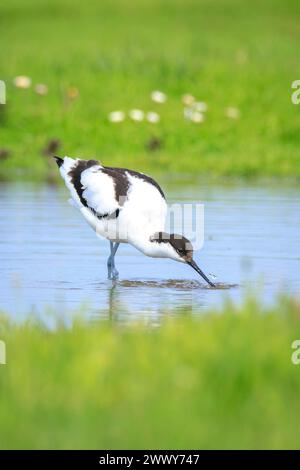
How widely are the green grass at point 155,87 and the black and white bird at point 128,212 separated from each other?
26.7ft

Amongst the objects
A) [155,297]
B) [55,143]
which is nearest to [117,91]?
[55,143]

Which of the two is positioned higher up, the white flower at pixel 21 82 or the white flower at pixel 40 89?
the white flower at pixel 21 82

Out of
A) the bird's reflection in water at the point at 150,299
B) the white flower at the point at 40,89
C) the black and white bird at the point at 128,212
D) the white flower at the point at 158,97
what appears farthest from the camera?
the white flower at the point at 40,89

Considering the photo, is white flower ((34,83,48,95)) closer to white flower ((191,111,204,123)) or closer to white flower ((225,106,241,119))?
white flower ((191,111,204,123))

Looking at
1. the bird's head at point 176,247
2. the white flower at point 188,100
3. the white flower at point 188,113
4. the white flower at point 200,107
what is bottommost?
the bird's head at point 176,247

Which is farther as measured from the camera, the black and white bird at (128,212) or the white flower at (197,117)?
the white flower at (197,117)

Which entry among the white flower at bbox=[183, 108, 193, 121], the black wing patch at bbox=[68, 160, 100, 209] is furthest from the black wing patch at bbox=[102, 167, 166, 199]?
the white flower at bbox=[183, 108, 193, 121]

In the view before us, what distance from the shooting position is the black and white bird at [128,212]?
1032 centimetres

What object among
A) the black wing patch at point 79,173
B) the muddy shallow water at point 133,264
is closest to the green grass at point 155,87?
the muddy shallow water at point 133,264

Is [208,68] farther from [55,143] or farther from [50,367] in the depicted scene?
[50,367]

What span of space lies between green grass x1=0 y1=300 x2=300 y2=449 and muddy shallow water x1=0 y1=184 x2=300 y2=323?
1217mm

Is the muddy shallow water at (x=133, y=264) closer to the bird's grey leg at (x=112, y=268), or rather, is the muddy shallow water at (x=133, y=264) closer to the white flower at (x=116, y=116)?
the bird's grey leg at (x=112, y=268)

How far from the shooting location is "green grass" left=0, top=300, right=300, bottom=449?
16.5ft

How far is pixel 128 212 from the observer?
1074 centimetres
